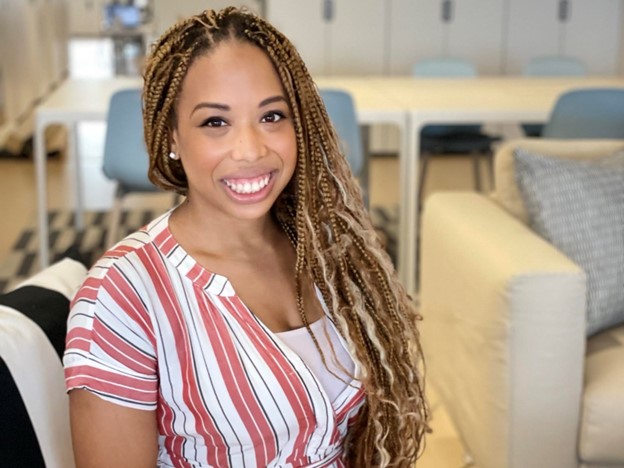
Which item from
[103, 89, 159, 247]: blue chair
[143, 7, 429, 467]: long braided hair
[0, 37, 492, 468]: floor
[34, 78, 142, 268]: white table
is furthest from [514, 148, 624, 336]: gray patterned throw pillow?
[0, 37, 492, 468]: floor

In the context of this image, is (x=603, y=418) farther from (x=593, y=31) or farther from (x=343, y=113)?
(x=593, y=31)

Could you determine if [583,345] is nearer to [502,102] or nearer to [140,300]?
[140,300]

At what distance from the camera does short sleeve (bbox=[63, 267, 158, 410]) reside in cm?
108

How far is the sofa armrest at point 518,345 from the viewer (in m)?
1.92

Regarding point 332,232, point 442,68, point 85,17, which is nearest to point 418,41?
point 442,68

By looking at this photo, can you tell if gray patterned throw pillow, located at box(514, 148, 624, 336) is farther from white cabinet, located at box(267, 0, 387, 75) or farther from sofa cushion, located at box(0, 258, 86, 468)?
white cabinet, located at box(267, 0, 387, 75)

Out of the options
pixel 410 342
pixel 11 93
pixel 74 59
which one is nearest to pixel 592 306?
pixel 410 342

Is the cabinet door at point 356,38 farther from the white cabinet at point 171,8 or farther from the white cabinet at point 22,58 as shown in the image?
the white cabinet at point 171,8

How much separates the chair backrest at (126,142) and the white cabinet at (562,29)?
3.29 metres

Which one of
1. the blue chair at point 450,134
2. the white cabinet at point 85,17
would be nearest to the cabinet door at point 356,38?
the blue chair at point 450,134

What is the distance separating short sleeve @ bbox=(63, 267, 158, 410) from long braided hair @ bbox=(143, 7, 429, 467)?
196mm

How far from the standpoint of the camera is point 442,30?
19.6 feet

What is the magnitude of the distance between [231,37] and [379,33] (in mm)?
4897

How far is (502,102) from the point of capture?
11.8 feet
